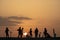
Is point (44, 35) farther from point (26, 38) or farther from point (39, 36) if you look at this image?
point (26, 38)

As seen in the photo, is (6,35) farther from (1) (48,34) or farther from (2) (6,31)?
(1) (48,34)

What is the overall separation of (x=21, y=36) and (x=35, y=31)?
31.8 feet

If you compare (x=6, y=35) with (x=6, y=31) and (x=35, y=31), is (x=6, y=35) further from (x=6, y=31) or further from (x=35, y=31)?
(x=35, y=31)

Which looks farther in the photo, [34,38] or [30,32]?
[30,32]

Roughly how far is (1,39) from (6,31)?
12323 millimetres

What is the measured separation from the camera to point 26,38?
138625mm

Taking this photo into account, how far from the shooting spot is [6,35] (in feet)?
482

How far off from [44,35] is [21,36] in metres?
7.71

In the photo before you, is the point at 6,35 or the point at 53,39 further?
the point at 6,35

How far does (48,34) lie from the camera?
149 m

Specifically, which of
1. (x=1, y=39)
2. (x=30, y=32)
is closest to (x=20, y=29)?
(x=30, y=32)

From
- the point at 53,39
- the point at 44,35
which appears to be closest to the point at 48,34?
the point at 44,35

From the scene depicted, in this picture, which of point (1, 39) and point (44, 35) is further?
point (44, 35)

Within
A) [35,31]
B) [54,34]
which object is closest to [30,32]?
[35,31]
